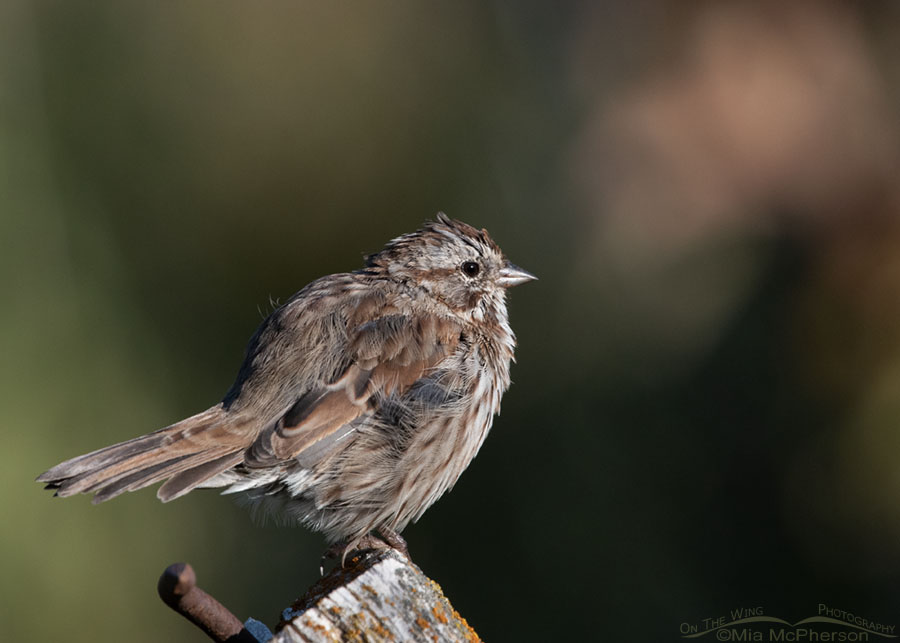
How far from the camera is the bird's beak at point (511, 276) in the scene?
14.1 feet

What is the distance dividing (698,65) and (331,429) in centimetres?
448

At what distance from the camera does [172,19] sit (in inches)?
255

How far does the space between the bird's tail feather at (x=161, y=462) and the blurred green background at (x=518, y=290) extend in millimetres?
1820

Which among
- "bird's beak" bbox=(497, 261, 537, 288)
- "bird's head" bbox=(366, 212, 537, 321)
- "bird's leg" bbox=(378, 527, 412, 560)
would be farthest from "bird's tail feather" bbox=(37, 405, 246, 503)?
"bird's beak" bbox=(497, 261, 537, 288)

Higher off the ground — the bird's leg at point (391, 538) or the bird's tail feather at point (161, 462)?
the bird's tail feather at point (161, 462)

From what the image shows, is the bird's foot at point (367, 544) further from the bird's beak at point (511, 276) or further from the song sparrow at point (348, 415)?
the bird's beak at point (511, 276)

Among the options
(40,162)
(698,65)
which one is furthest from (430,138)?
(40,162)

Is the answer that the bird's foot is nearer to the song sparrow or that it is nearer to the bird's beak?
the song sparrow

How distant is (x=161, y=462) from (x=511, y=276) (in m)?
1.69

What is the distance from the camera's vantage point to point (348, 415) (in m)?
3.52

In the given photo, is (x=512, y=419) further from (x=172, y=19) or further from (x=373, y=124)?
(x=172, y=19)

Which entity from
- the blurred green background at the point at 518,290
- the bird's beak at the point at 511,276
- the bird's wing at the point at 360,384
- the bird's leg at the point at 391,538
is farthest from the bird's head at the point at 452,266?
the blurred green background at the point at 518,290

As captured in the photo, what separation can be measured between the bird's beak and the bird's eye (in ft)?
0.41

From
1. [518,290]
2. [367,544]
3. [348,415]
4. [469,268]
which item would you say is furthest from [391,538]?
[518,290]
